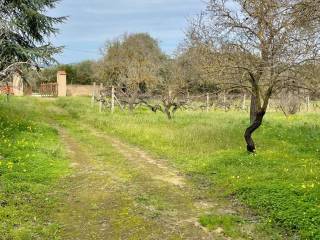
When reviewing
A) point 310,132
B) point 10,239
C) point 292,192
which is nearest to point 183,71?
point 310,132

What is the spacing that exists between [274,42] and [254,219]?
6521mm

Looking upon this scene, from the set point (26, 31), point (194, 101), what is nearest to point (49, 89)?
point (194, 101)

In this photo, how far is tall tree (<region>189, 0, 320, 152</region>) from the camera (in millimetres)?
12008

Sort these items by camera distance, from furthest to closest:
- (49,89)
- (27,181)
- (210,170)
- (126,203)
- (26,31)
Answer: (49,89) < (26,31) < (210,170) < (27,181) < (126,203)

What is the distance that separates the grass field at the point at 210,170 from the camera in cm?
721

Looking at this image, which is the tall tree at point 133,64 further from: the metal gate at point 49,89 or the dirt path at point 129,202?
the dirt path at point 129,202

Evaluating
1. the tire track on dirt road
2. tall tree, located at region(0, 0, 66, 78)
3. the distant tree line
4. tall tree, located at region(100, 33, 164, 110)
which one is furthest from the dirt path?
tall tree, located at region(100, 33, 164, 110)

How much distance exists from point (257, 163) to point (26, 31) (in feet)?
46.3

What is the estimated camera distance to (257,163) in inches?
432

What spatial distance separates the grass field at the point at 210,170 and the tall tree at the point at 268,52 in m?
1.77

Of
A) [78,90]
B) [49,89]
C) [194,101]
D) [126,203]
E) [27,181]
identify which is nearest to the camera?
[126,203]

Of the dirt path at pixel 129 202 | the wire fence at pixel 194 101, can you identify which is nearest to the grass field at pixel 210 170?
the dirt path at pixel 129 202

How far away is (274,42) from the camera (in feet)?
40.9

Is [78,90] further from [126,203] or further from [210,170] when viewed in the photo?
[126,203]
